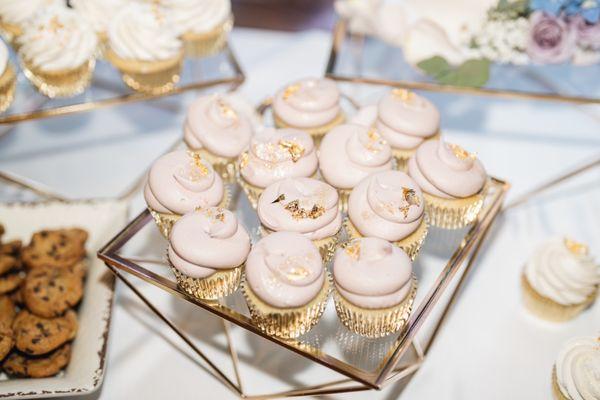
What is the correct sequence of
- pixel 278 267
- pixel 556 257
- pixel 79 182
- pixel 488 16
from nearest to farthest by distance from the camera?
Result: pixel 278 267 → pixel 556 257 → pixel 488 16 → pixel 79 182

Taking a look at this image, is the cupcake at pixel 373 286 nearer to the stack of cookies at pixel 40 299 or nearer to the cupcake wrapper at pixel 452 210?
the cupcake wrapper at pixel 452 210

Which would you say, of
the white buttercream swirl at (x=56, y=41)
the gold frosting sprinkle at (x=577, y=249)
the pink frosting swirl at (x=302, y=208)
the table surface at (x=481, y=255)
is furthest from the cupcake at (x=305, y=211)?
the white buttercream swirl at (x=56, y=41)

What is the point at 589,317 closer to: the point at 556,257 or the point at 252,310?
the point at 556,257

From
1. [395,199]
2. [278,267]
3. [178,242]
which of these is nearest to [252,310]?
[278,267]

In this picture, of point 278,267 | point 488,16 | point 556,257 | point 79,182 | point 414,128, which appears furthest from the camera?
point 79,182

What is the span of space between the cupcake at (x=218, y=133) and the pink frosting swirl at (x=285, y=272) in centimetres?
45

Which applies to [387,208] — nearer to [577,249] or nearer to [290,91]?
[290,91]

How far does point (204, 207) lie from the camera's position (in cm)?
165

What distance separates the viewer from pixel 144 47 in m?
2.18

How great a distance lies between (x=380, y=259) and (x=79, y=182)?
1646 mm

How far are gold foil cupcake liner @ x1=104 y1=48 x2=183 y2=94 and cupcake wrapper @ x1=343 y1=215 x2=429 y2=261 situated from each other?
0.96m

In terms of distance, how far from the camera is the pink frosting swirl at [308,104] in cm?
193

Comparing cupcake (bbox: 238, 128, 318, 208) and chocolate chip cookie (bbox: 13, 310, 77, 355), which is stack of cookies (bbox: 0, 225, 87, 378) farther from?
cupcake (bbox: 238, 128, 318, 208)

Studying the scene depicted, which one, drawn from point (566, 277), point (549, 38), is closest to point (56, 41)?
point (549, 38)
